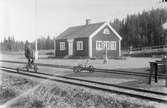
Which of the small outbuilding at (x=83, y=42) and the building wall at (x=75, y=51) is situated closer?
the building wall at (x=75, y=51)

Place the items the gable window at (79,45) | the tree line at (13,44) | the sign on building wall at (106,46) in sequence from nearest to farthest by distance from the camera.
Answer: the tree line at (13,44)
the sign on building wall at (106,46)
the gable window at (79,45)

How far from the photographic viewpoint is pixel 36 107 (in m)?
6.32

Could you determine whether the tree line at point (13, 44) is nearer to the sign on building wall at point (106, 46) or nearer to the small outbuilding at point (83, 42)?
the sign on building wall at point (106, 46)

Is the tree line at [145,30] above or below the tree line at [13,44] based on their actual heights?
above

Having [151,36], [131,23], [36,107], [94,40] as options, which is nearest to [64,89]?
[36,107]

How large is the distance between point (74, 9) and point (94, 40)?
14.9 metres

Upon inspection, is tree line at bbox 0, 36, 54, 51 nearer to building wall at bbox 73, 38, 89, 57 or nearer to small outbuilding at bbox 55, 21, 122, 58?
building wall at bbox 73, 38, 89, 57

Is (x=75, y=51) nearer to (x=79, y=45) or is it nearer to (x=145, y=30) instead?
(x=79, y=45)

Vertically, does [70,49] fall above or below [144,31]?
below

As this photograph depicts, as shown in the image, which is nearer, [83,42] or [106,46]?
[106,46]

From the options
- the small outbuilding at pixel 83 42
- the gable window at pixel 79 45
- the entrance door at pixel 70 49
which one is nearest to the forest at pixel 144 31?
the small outbuilding at pixel 83 42

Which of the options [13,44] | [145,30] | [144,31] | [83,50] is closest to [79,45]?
[83,50]

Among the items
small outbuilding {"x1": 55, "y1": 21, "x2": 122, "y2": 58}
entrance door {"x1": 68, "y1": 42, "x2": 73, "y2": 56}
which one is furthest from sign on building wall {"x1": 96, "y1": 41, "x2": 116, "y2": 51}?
entrance door {"x1": 68, "y1": 42, "x2": 73, "y2": 56}

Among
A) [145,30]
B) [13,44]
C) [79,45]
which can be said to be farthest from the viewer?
[79,45]
